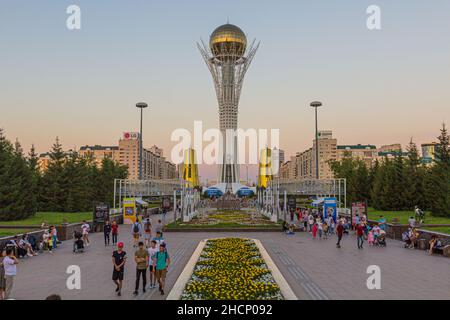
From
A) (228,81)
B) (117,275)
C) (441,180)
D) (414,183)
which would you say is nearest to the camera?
(117,275)

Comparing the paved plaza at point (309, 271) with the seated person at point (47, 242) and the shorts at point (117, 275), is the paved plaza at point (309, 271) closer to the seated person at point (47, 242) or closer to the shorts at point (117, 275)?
the shorts at point (117, 275)

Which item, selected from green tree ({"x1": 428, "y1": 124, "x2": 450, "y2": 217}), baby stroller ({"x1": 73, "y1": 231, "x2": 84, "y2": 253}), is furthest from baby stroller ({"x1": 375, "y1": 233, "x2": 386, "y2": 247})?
green tree ({"x1": 428, "y1": 124, "x2": 450, "y2": 217})

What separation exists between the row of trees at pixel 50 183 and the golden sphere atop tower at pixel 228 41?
2683 inches

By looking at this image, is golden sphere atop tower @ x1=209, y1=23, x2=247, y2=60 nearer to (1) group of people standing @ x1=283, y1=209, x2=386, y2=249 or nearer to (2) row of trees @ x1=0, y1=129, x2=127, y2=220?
(2) row of trees @ x1=0, y1=129, x2=127, y2=220

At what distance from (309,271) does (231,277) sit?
3.29 metres

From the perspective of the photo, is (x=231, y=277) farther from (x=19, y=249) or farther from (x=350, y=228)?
(x=350, y=228)

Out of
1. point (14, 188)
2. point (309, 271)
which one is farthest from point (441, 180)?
point (14, 188)

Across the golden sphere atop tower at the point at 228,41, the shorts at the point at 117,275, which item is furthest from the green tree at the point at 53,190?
the golden sphere atop tower at the point at 228,41

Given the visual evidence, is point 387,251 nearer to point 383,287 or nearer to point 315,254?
point 315,254

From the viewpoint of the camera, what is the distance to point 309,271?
14.9 meters

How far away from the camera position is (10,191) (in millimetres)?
39344
